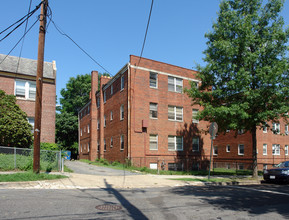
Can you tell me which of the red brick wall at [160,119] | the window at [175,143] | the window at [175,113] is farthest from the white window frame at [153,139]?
the window at [175,113]

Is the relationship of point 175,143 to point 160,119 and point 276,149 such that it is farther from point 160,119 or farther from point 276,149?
point 276,149

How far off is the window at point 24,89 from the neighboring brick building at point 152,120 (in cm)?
805

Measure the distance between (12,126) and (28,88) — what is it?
18.3ft

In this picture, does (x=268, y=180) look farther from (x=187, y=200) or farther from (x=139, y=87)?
(x=139, y=87)

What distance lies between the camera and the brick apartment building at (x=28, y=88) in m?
19.8

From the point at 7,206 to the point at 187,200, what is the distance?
5352 mm

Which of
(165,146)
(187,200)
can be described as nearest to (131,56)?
(165,146)

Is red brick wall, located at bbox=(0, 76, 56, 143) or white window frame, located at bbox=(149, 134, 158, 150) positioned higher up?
red brick wall, located at bbox=(0, 76, 56, 143)

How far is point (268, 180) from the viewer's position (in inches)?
623

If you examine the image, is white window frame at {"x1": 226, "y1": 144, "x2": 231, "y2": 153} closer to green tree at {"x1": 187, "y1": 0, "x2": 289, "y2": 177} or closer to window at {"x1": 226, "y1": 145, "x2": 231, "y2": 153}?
window at {"x1": 226, "y1": 145, "x2": 231, "y2": 153}

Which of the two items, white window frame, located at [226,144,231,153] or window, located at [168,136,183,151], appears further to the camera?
white window frame, located at [226,144,231,153]

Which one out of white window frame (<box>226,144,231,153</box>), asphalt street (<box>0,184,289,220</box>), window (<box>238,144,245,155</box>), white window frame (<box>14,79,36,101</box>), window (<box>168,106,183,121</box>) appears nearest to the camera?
asphalt street (<box>0,184,289,220</box>)

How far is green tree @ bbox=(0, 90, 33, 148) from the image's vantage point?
1558 cm

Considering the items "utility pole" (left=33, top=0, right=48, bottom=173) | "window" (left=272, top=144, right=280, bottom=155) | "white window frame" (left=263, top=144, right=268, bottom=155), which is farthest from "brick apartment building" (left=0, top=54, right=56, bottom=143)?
"window" (left=272, top=144, right=280, bottom=155)
